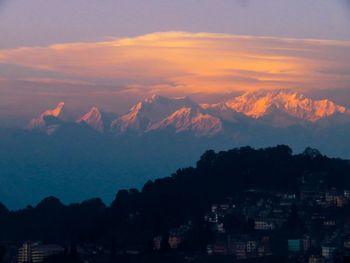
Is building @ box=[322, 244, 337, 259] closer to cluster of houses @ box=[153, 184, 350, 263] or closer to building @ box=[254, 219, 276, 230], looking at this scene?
cluster of houses @ box=[153, 184, 350, 263]

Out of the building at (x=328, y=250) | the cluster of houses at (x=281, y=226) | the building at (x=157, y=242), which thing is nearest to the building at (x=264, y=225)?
the cluster of houses at (x=281, y=226)

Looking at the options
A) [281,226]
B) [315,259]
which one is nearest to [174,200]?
[281,226]

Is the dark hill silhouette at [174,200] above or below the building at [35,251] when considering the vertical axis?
above

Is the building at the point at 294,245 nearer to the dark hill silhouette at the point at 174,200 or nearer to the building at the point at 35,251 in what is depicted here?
the dark hill silhouette at the point at 174,200

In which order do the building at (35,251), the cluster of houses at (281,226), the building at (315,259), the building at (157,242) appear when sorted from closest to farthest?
the building at (315,259) → the cluster of houses at (281,226) → the building at (35,251) → the building at (157,242)

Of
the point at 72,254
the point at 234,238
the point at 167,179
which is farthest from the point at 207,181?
the point at 72,254

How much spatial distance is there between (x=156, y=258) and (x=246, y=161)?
27.3 ft

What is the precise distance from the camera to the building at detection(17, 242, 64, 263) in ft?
130

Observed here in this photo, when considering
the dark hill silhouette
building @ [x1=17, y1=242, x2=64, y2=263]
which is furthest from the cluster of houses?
building @ [x1=17, y1=242, x2=64, y2=263]

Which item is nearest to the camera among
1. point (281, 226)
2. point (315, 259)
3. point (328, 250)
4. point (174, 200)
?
point (315, 259)

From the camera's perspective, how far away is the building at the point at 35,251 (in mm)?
39531

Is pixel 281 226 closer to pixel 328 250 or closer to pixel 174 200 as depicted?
pixel 174 200

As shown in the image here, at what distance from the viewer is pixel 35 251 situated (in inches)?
1601

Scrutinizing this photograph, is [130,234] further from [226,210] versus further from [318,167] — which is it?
[318,167]
